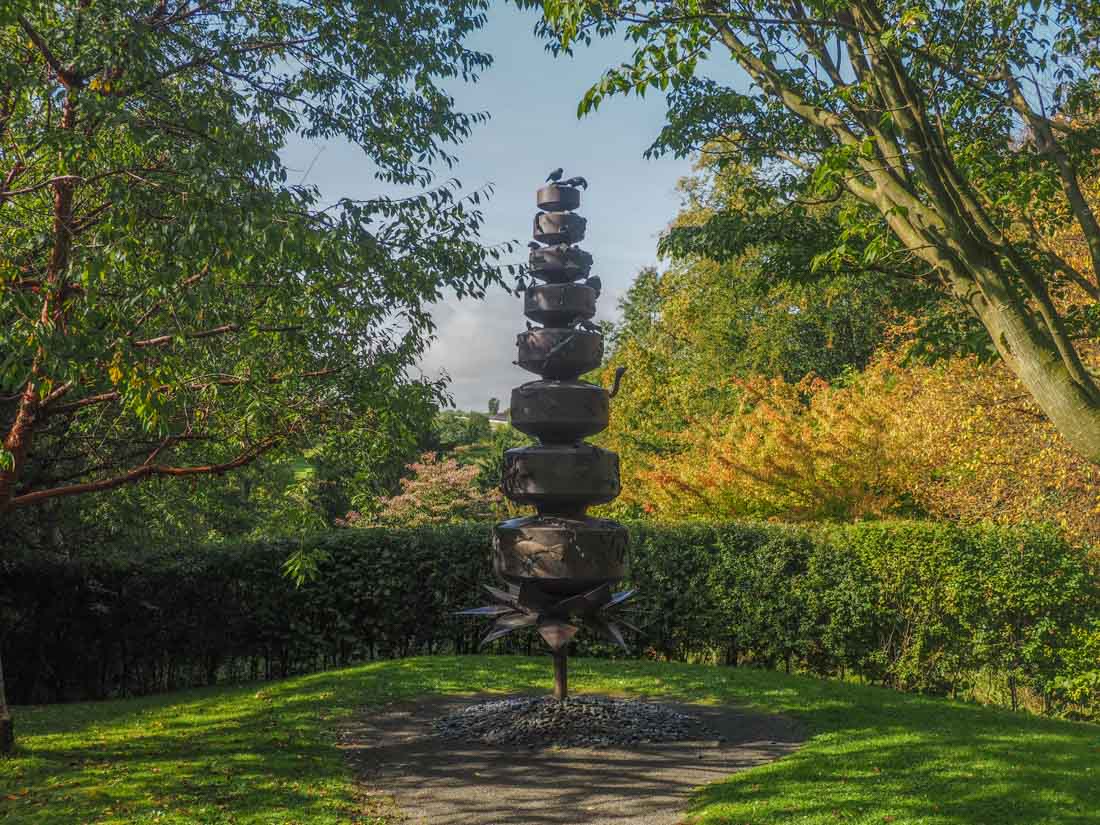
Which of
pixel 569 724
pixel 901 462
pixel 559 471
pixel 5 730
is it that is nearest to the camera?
pixel 5 730

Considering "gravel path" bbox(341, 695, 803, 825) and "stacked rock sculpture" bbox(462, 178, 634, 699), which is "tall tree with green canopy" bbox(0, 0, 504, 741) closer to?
"stacked rock sculpture" bbox(462, 178, 634, 699)

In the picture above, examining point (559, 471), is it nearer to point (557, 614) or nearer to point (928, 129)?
point (557, 614)

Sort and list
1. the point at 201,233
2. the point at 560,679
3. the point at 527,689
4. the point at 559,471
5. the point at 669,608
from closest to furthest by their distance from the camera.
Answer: the point at 201,233 → the point at 559,471 → the point at 560,679 → the point at 527,689 → the point at 669,608

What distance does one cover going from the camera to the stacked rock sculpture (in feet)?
29.6

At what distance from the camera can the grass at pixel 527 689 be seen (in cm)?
675

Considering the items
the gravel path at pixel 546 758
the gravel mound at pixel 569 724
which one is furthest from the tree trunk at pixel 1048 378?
the gravel mound at pixel 569 724

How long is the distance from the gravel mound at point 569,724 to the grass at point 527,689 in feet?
3.90

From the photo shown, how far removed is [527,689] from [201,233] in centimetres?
691

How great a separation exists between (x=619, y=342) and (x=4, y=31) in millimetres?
28380

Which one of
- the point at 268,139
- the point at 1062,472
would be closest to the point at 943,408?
the point at 1062,472

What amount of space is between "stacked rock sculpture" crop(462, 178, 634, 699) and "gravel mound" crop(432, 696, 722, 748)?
375 mm

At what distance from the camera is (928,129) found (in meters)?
8.48

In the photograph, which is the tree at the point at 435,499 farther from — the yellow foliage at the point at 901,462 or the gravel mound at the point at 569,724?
the gravel mound at the point at 569,724

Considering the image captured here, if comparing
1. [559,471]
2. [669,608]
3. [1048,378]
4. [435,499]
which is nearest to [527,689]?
[559,471]
